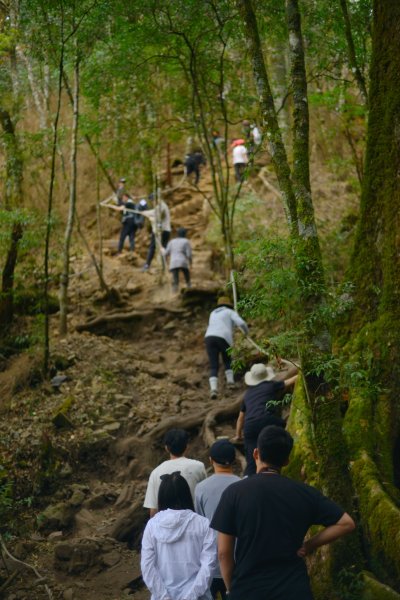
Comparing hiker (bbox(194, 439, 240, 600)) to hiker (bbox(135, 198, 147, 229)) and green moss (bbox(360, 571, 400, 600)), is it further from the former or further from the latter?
hiker (bbox(135, 198, 147, 229))

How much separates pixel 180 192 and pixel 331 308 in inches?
810

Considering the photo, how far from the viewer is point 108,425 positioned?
12.4m

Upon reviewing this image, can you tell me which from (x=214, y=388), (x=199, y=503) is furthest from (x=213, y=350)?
(x=199, y=503)

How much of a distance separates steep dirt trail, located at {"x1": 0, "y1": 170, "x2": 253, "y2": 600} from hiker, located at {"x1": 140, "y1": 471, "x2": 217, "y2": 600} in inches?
132

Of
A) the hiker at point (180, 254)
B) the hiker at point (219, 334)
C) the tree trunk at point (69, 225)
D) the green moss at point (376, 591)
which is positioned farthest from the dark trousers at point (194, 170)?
the green moss at point (376, 591)

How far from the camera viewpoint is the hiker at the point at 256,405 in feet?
26.7

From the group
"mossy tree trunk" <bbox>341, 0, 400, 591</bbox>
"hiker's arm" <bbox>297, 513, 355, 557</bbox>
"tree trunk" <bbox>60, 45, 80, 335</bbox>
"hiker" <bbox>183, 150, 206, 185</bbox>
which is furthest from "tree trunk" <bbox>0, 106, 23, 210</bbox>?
"hiker" <bbox>183, 150, 206, 185</bbox>

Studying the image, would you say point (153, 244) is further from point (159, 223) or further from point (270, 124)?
point (270, 124)

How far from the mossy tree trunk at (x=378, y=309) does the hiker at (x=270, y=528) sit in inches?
98.8

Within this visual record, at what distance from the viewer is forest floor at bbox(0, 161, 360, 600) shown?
8734 millimetres

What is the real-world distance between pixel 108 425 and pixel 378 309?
5.91 metres

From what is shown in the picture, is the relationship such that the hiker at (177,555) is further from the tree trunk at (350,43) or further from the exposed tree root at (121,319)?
the exposed tree root at (121,319)

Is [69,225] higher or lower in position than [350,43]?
lower

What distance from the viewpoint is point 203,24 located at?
14.5 metres
